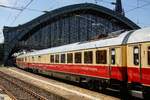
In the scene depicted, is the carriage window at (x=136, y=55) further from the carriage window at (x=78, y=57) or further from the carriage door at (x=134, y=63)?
the carriage window at (x=78, y=57)

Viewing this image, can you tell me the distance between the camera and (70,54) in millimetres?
31391

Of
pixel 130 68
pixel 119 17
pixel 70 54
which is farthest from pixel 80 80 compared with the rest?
pixel 119 17

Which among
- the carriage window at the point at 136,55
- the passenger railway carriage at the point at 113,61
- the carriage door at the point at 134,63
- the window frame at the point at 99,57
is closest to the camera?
the passenger railway carriage at the point at 113,61

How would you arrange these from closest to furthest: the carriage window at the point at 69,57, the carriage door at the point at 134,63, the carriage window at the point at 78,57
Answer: the carriage door at the point at 134,63 < the carriage window at the point at 78,57 < the carriage window at the point at 69,57

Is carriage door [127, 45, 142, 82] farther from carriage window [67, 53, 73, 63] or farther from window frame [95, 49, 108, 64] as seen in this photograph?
carriage window [67, 53, 73, 63]

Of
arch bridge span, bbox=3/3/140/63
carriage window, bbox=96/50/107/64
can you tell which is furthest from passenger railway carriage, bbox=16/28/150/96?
arch bridge span, bbox=3/3/140/63

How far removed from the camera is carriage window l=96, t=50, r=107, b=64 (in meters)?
23.0

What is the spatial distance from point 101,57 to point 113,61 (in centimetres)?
183

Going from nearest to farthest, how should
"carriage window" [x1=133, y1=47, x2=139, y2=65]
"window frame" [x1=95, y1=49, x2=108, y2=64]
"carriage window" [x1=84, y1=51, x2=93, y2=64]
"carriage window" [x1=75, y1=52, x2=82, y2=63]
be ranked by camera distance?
"carriage window" [x1=133, y1=47, x2=139, y2=65] → "window frame" [x1=95, y1=49, x2=108, y2=64] → "carriage window" [x1=84, y1=51, x2=93, y2=64] → "carriage window" [x1=75, y1=52, x2=82, y2=63]

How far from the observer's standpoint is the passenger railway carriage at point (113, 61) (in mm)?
18656

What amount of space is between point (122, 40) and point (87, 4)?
113m

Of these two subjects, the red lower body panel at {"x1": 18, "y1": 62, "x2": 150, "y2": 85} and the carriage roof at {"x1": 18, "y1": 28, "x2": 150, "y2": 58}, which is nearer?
the red lower body panel at {"x1": 18, "y1": 62, "x2": 150, "y2": 85}

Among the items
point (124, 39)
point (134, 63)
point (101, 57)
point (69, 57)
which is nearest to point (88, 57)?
point (101, 57)

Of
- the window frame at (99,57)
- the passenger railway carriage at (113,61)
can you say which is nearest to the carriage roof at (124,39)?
the passenger railway carriage at (113,61)
